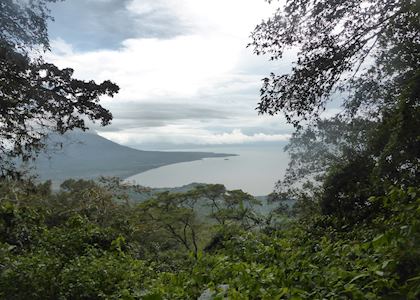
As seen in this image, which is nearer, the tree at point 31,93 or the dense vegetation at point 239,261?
the dense vegetation at point 239,261

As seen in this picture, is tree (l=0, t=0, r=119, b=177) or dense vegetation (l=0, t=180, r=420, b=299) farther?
tree (l=0, t=0, r=119, b=177)

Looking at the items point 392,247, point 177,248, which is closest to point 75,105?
point 392,247

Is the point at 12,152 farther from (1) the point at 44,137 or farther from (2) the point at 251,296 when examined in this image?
(2) the point at 251,296

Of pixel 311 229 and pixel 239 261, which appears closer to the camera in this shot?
pixel 239 261

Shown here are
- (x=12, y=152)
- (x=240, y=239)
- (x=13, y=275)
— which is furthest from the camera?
(x=12, y=152)

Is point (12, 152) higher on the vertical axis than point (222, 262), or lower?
higher

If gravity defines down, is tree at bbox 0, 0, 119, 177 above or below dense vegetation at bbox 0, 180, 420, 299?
above

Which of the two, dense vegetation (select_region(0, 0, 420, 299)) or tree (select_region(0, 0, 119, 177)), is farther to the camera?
tree (select_region(0, 0, 119, 177))

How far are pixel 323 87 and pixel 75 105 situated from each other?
16.6ft

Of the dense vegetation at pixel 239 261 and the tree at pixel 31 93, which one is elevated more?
the tree at pixel 31 93

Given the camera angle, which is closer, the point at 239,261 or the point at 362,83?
the point at 239,261

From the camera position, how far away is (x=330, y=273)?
9.47ft

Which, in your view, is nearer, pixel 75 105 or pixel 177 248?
pixel 75 105

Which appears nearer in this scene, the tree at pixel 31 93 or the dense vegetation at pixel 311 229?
the dense vegetation at pixel 311 229
